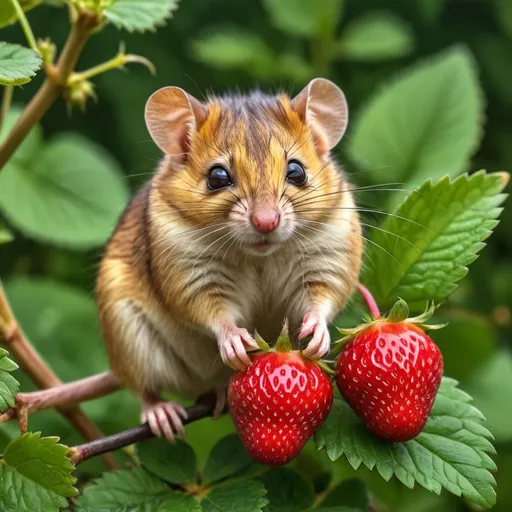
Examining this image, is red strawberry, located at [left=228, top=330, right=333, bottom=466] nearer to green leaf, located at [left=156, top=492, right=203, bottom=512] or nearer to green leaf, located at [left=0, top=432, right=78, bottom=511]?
green leaf, located at [left=156, top=492, right=203, bottom=512]

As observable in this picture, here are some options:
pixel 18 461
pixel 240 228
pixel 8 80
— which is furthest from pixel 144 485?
pixel 8 80

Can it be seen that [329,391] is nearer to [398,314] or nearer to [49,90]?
[398,314]

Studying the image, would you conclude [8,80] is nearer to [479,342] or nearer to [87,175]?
[87,175]

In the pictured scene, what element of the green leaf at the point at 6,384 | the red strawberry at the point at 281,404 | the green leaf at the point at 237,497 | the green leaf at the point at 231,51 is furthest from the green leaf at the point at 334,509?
the green leaf at the point at 231,51

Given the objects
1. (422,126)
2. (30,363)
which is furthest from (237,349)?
(422,126)

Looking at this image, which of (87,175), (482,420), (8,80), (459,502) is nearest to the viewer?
(8,80)

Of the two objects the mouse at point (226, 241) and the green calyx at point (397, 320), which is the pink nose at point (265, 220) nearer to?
the mouse at point (226, 241)

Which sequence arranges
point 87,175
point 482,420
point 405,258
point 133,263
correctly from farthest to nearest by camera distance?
1. point 87,175
2. point 133,263
3. point 405,258
4. point 482,420

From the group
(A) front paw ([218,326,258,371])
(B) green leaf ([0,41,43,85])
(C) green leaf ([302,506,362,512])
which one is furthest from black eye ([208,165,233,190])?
(C) green leaf ([302,506,362,512])
